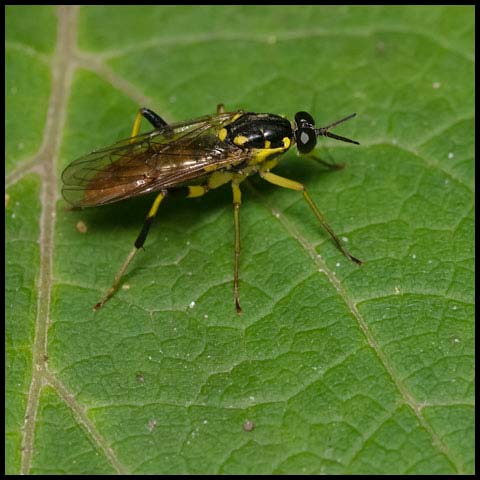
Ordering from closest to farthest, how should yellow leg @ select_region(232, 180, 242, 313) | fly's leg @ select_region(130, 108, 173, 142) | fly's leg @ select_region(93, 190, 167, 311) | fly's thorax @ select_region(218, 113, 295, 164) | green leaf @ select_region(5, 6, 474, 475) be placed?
green leaf @ select_region(5, 6, 474, 475)
yellow leg @ select_region(232, 180, 242, 313)
fly's leg @ select_region(93, 190, 167, 311)
fly's thorax @ select_region(218, 113, 295, 164)
fly's leg @ select_region(130, 108, 173, 142)

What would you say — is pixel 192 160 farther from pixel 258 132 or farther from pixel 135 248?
pixel 135 248

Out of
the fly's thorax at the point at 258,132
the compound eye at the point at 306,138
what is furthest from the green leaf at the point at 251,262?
the fly's thorax at the point at 258,132

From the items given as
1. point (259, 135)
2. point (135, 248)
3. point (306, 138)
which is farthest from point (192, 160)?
point (306, 138)

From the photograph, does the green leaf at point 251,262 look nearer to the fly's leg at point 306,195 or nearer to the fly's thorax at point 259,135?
the fly's leg at point 306,195

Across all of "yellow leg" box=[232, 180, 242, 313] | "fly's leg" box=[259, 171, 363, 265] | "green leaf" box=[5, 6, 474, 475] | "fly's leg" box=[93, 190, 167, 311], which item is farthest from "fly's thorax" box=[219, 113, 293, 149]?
"fly's leg" box=[93, 190, 167, 311]

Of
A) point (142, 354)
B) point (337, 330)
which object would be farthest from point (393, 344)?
point (142, 354)

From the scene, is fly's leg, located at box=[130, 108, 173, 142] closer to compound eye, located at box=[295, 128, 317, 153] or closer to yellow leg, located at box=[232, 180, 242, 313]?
yellow leg, located at box=[232, 180, 242, 313]
